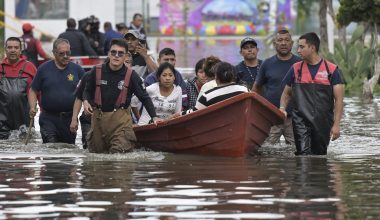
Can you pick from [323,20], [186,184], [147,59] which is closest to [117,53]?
[147,59]

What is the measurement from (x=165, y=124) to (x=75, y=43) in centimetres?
1339

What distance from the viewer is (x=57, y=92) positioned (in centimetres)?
1766

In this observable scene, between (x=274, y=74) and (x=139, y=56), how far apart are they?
231 cm

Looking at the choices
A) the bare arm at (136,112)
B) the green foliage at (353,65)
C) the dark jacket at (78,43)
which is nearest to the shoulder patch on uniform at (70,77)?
the bare arm at (136,112)

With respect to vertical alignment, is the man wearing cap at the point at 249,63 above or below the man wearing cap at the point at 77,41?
above

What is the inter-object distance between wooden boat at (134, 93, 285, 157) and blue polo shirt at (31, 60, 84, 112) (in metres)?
1.34

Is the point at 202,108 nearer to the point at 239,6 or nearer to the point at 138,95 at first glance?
→ the point at 138,95

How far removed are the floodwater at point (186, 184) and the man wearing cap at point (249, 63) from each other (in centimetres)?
97

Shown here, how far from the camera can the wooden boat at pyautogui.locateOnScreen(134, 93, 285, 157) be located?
15844 millimetres

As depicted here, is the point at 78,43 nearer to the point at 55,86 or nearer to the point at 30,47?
the point at 30,47

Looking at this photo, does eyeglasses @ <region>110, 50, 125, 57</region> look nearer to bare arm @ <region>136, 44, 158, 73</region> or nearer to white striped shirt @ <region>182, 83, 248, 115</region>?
white striped shirt @ <region>182, 83, 248, 115</region>

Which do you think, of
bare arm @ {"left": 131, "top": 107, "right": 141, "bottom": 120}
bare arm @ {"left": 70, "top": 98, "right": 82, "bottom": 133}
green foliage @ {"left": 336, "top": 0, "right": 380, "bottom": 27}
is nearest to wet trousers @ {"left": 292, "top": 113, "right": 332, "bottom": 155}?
bare arm @ {"left": 131, "top": 107, "right": 141, "bottom": 120}

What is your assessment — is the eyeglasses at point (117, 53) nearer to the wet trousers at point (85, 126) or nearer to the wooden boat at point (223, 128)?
the wooden boat at point (223, 128)

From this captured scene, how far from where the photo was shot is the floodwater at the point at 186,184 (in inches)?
448
